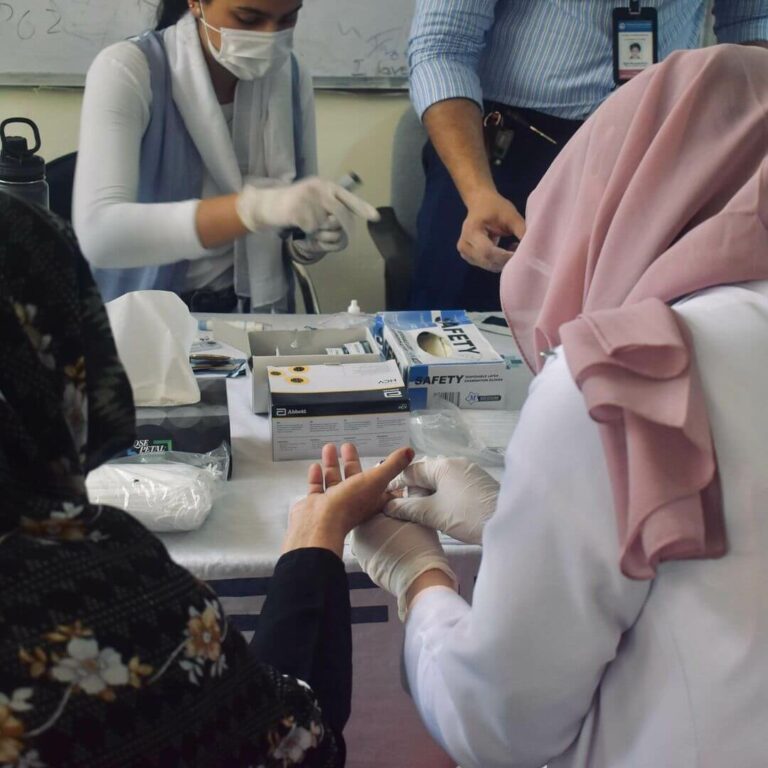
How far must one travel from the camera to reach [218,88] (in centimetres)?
181

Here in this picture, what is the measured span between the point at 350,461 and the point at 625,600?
0.49 m

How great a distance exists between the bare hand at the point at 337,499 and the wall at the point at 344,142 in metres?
1.49

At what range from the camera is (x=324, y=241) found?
1564 mm

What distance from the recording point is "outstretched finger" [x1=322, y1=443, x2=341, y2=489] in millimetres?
1105

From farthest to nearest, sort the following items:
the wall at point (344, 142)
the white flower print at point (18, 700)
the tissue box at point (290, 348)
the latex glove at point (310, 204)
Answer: the wall at point (344, 142), the latex glove at point (310, 204), the tissue box at point (290, 348), the white flower print at point (18, 700)

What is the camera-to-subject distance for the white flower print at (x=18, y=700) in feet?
1.65

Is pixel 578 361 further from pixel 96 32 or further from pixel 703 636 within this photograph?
pixel 96 32

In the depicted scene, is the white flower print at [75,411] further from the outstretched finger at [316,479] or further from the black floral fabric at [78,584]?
the outstretched finger at [316,479]

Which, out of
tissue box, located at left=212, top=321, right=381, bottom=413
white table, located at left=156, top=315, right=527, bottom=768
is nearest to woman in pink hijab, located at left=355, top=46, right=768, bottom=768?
white table, located at left=156, top=315, right=527, bottom=768

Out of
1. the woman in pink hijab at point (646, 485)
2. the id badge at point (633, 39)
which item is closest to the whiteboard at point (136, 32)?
the id badge at point (633, 39)

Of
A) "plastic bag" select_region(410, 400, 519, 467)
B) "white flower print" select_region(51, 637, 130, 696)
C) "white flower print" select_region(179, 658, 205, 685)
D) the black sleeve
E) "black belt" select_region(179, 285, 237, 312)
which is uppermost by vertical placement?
"white flower print" select_region(51, 637, 130, 696)

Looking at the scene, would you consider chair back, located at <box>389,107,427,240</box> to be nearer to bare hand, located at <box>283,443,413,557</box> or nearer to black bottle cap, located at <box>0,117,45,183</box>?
black bottle cap, located at <box>0,117,45,183</box>

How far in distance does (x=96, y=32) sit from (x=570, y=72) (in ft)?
4.54

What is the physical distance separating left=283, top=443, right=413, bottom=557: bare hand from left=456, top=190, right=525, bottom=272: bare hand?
58cm
